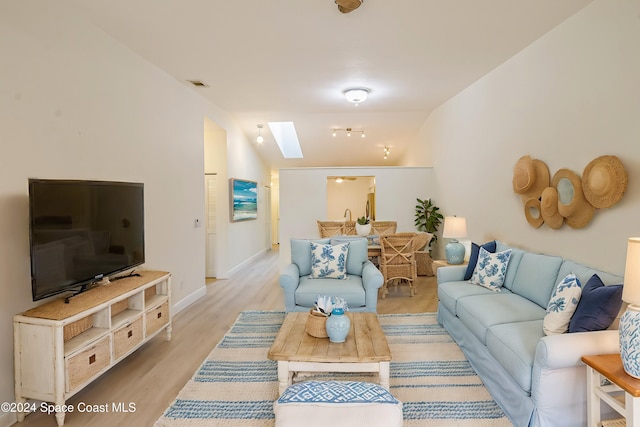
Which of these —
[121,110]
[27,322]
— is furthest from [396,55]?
[27,322]

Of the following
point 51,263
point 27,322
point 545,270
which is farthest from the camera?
point 545,270

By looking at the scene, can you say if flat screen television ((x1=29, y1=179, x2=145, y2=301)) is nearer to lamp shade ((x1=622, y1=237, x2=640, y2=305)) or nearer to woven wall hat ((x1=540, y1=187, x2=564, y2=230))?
lamp shade ((x1=622, y1=237, x2=640, y2=305))

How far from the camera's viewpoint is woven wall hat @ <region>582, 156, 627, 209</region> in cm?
234

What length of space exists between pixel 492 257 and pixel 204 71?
3.73 meters

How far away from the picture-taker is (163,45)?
317 cm

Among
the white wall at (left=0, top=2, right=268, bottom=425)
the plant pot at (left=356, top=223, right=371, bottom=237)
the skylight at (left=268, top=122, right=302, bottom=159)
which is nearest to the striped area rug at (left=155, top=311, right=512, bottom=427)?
the white wall at (left=0, top=2, right=268, bottom=425)

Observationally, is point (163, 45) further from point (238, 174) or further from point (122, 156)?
point (238, 174)

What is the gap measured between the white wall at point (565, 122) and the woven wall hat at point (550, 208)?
7 cm

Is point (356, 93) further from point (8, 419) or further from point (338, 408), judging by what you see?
point (8, 419)

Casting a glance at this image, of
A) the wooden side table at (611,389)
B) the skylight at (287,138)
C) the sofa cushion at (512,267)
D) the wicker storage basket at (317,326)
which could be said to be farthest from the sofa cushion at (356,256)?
the skylight at (287,138)

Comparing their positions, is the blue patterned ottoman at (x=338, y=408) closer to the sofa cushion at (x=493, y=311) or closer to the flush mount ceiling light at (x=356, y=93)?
the sofa cushion at (x=493, y=311)

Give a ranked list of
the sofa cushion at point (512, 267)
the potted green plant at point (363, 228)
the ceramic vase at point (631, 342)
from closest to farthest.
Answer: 1. the ceramic vase at point (631, 342)
2. the sofa cushion at point (512, 267)
3. the potted green plant at point (363, 228)

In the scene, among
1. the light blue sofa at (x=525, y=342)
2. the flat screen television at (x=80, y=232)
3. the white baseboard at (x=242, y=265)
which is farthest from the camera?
the white baseboard at (x=242, y=265)

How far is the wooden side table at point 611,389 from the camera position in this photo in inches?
58.5
